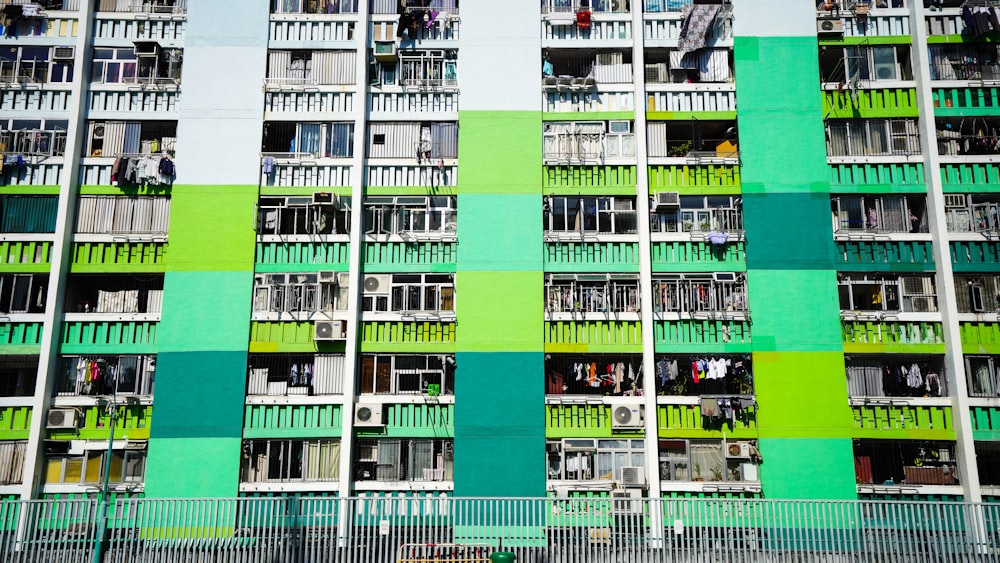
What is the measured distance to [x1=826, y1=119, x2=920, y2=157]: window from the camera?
2219cm

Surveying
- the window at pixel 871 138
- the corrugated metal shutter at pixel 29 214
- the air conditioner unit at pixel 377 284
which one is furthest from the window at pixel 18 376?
the window at pixel 871 138

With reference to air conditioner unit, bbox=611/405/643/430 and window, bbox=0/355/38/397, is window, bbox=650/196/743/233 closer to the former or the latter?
air conditioner unit, bbox=611/405/643/430

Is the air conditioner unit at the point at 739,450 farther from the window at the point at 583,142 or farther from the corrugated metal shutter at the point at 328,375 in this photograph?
the corrugated metal shutter at the point at 328,375

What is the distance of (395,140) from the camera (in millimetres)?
22344

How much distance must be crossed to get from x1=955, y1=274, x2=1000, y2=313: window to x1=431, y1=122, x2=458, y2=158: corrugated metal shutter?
1523 cm

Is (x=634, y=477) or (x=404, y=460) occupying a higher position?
(x=404, y=460)

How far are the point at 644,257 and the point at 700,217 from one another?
88.1 inches

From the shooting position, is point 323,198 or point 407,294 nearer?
point 323,198

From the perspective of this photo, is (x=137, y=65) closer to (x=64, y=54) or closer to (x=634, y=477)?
(x=64, y=54)

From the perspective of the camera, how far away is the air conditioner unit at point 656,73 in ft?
75.0

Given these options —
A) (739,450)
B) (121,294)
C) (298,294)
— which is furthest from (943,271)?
Result: (121,294)

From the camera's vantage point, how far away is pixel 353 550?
655 inches

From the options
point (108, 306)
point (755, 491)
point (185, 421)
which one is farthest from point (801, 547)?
point (108, 306)

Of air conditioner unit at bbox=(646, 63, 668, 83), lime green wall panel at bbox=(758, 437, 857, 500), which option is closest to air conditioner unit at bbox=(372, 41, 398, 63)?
air conditioner unit at bbox=(646, 63, 668, 83)
